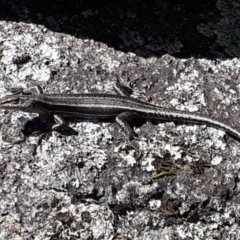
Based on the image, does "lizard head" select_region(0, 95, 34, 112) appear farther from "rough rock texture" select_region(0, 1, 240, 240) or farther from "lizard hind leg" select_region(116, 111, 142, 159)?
"lizard hind leg" select_region(116, 111, 142, 159)

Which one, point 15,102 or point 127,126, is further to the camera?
point 127,126

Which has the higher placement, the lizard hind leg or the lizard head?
the lizard head

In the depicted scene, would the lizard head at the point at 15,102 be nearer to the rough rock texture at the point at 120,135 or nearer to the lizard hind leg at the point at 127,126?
the rough rock texture at the point at 120,135

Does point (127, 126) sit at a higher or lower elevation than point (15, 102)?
lower

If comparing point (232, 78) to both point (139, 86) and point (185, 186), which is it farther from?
point (185, 186)

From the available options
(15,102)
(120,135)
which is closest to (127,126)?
(120,135)

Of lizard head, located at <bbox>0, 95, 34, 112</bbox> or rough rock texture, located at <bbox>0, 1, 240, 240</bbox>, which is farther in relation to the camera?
lizard head, located at <bbox>0, 95, 34, 112</bbox>

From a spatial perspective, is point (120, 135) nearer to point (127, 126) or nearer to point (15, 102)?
point (127, 126)

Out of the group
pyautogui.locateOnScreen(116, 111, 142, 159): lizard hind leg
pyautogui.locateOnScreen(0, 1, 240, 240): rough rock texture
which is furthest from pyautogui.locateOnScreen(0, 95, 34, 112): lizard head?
pyautogui.locateOnScreen(116, 111, 142, 159): lizard hind leg
